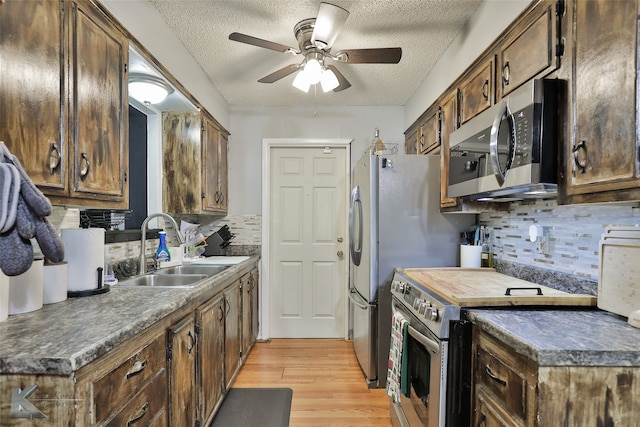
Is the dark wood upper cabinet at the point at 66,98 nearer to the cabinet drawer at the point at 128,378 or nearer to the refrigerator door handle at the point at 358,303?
the cabinet drawer at the point at 128,378

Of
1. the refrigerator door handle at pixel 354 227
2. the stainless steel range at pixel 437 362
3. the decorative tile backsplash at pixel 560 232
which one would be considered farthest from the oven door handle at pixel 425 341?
the refrigerator door handle at pixel 354 227

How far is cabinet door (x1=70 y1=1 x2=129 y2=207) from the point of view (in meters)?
1.33

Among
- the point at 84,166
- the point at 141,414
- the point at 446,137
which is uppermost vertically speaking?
the point at 446,137

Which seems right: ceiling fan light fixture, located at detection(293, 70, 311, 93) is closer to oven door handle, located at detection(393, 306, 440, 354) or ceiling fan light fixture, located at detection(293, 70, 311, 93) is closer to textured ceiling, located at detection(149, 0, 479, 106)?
textured ceiling, located at detection(149, 0, 479, 106)

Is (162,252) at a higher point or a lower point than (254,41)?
lower

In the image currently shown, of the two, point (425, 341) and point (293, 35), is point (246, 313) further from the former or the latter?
point (293, 35)

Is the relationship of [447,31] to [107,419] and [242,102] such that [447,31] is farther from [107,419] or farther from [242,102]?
[107,419]

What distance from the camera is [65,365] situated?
0.82 m

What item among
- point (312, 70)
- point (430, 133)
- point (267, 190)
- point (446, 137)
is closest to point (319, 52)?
point (312, 70)

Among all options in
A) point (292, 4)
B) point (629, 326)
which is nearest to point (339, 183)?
point (292, 4)

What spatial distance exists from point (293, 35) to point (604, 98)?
6.00 feet

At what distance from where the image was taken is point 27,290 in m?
1.18

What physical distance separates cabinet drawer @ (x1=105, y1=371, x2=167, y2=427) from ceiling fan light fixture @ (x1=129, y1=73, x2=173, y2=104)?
1.73m

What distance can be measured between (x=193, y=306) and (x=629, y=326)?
175 centimetres
